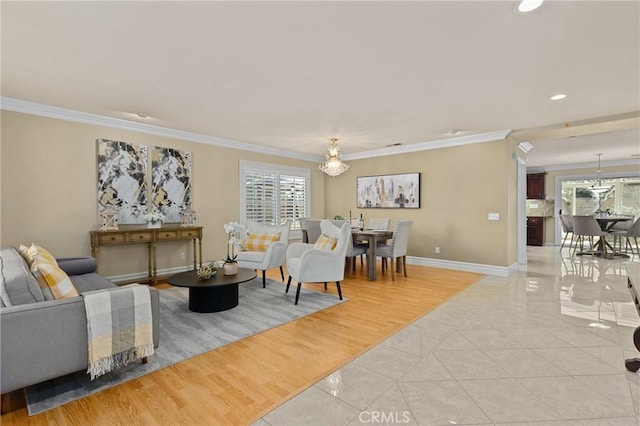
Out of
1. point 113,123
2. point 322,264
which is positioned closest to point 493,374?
point 322,264

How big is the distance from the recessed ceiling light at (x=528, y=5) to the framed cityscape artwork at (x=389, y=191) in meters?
4.47

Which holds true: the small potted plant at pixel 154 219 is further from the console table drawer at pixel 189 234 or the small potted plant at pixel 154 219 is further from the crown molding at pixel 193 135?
the crown molding at pixel 193 135

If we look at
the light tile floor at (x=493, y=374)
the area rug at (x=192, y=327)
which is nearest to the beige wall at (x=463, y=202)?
the light tile floor at (x=493, y=374)

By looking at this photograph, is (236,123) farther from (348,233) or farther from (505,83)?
(505,83)

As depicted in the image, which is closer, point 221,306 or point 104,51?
point 104,51

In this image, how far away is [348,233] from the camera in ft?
12.9

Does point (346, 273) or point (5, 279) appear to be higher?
point (5, 279)

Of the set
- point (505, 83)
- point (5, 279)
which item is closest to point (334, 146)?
point (505, 83)

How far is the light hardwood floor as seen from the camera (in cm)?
177

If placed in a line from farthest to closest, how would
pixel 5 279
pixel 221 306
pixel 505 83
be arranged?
pixel 221 306 < pixel 505 83 < pixel 5 279

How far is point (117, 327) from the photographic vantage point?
2037 mm

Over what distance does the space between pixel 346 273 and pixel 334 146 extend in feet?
7.73

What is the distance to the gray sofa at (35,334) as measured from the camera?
1696mm

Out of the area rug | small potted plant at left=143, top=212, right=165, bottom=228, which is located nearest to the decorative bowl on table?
the area rug
